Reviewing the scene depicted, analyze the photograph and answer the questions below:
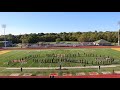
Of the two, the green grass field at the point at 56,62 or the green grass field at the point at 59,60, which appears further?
the green grass field at the point at 59,60

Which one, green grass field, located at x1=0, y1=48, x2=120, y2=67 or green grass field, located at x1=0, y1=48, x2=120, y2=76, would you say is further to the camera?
green grass field, located at x1=0, y1=48, x2=120, y2=67

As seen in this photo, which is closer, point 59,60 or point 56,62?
point 56,62
